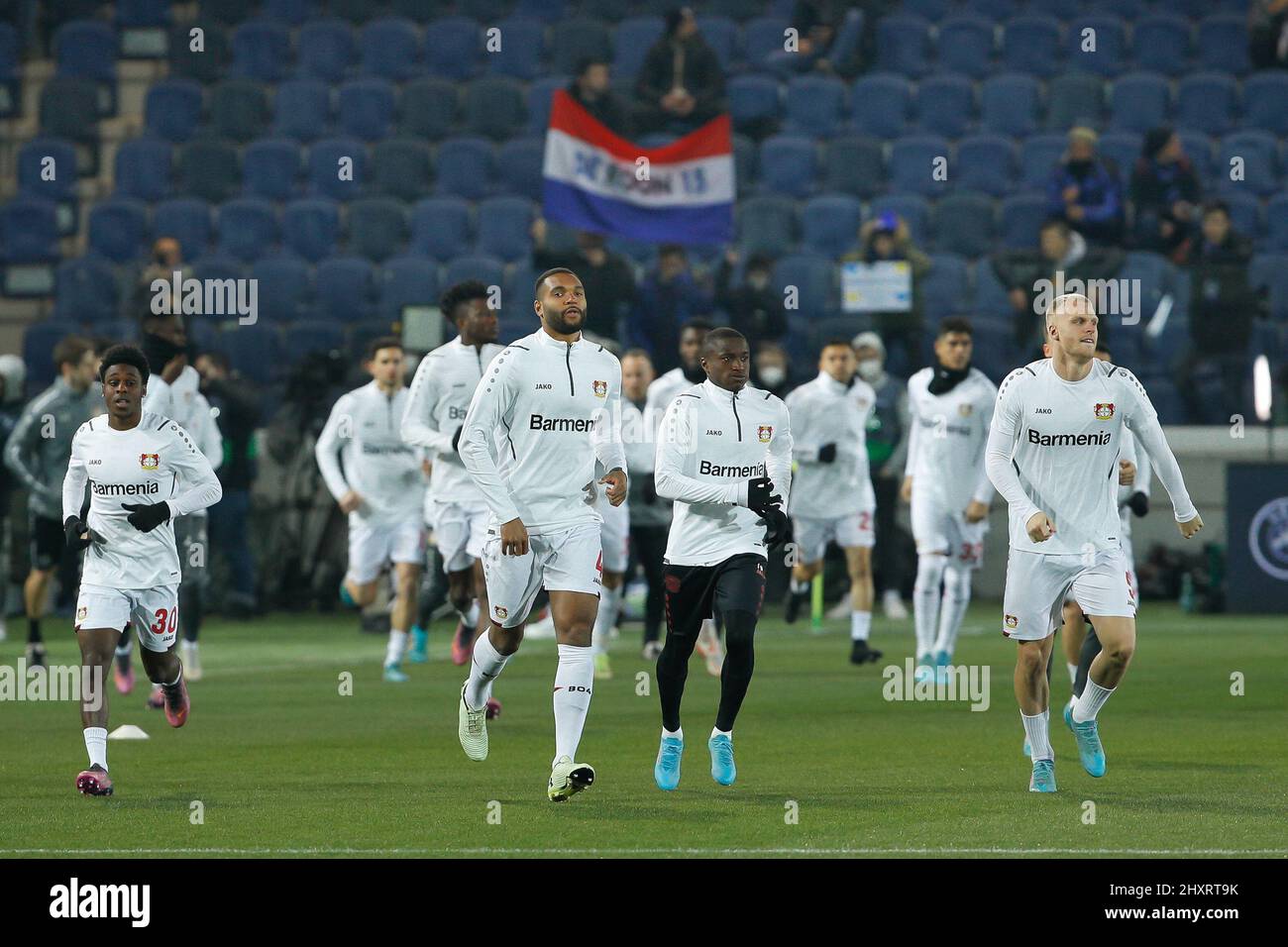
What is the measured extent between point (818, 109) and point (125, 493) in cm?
1697

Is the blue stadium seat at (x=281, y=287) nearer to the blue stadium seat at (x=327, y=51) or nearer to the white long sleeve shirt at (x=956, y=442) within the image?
the blue stadium seat at (x=327, y=51)

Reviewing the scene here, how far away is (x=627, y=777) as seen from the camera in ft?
33.7

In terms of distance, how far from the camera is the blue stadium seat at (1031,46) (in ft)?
87.1

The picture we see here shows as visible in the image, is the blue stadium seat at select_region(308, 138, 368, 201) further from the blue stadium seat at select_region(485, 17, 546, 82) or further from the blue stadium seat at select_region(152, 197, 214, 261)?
the blue stadium seat at select_region(485, 17, 546, 82)

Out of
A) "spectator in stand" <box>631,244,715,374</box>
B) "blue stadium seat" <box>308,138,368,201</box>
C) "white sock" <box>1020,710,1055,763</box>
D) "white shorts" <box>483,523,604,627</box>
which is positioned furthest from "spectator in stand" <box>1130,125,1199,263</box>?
"white shorts" <box>483,523,604,627</box>

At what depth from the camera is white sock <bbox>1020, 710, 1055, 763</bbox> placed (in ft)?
31.7

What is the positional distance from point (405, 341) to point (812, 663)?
6442mm

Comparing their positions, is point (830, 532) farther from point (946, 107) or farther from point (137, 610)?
point (946, 107)

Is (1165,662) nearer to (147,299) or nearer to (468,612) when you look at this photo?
(468,612)

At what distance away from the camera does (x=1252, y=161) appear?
24875 mm

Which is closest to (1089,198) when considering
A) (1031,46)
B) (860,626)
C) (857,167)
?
(857,167)

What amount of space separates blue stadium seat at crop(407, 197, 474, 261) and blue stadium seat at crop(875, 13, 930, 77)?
5863 millimetres
